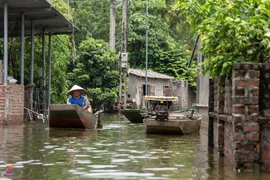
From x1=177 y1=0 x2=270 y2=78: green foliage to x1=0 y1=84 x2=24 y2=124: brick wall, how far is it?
12.2 m

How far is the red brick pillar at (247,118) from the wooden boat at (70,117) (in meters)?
10.4

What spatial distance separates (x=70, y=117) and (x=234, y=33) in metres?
10.6

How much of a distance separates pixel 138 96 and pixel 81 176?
39987 mm

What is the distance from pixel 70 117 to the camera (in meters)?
18.8

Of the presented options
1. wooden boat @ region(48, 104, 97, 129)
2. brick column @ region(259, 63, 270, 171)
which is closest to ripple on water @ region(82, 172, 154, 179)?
brick column @ region(259, 63, 270, 171)

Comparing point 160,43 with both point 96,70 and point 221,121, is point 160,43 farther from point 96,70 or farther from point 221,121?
A: point 221,121

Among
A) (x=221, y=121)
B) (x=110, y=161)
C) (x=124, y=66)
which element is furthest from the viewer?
(x=124, y=66)

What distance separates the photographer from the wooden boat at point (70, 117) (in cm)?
1825

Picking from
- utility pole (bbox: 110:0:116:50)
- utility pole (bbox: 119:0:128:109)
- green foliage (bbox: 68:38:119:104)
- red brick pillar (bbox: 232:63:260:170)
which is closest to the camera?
red brick pillar (bbox: 232:63:260:170)

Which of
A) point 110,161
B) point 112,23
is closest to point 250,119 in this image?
point 110,161

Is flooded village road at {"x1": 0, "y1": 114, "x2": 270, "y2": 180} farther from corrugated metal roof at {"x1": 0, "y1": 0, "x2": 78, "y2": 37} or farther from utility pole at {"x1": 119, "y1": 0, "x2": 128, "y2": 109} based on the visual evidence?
utility pole at {"x1": 119, "y1": 0, "x2": 128, "y2": 109}

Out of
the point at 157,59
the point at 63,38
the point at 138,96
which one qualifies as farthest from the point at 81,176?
the point at 157,59

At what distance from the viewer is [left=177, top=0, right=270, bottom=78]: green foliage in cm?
909

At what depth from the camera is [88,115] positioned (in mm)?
19047
